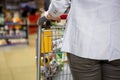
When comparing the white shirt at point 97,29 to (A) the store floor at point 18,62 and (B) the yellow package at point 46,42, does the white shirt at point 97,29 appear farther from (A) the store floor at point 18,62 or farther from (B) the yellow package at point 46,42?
(A) the store floor at point 18,62

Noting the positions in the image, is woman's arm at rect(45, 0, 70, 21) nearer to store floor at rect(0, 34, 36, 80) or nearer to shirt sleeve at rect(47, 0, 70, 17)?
shirt sleeve at rect(47, 0, 70, 17)

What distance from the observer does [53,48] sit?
211 centimetres

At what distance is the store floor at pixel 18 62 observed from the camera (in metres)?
Result: 3.77

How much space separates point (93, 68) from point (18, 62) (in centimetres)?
303

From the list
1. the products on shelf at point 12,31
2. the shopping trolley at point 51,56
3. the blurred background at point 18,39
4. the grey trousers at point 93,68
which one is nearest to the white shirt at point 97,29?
the grey trousers at point 93,68

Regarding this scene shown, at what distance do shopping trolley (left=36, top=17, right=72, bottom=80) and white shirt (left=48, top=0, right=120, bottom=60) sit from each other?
628mm

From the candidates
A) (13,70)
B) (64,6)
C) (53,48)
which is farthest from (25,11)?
(64,6)

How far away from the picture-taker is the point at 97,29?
1.39m

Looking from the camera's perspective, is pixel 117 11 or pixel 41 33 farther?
pixel 41 33

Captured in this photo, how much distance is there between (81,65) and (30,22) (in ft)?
16.0

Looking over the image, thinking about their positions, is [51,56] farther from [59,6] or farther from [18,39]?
[18,39]

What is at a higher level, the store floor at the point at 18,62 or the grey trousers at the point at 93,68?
the grey trousers at the point at 93,68

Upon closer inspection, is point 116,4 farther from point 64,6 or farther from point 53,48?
point 53,48

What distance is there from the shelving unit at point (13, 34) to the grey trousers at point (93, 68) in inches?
158
